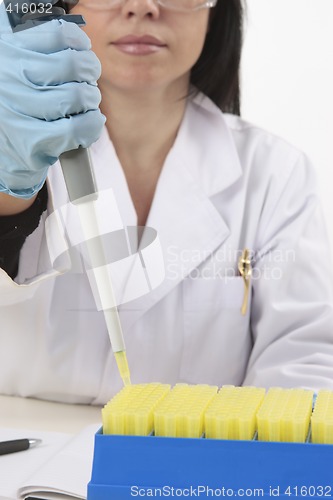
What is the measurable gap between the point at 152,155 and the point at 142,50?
0.74 ft

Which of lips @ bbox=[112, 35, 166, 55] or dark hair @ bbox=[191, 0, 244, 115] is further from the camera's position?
dark hair @ bbox=[191, 0, 244, 115]

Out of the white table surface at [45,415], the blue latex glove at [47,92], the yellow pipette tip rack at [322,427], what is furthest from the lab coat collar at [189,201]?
the yellow pipette tip rack at [322,427]

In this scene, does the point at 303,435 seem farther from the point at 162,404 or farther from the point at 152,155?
the point at 152,155

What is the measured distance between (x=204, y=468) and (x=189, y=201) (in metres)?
0.76

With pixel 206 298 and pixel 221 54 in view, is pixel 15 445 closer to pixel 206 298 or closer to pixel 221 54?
pixel 206 298

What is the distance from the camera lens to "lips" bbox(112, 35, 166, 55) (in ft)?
4.24

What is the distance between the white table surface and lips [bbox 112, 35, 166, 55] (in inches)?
22.5

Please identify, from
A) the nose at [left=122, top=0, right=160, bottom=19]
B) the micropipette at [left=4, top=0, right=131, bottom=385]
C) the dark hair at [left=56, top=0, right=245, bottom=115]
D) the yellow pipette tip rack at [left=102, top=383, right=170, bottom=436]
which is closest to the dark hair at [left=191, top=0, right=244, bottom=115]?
the dark hair at [left=56, top=0, right=245, bottom=115]

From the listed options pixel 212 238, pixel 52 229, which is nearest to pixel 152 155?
pixel 212 238

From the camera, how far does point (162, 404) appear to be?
736 millimetres

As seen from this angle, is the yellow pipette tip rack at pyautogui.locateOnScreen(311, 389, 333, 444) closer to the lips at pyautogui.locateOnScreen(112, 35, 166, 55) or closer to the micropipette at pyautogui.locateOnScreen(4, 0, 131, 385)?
the micropipette at pyautogui.locateOnScreen(4, 0, 131, 385)

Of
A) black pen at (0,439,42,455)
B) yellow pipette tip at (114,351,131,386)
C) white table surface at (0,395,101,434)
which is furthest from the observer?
white table surface at (0,395,101,434)

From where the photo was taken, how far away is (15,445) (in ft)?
3.04

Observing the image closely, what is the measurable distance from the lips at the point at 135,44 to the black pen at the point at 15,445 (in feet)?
2.16
